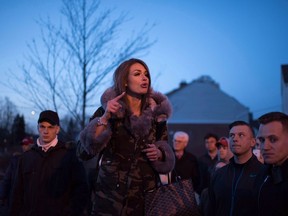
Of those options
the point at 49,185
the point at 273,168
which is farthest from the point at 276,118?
the point at 49,185

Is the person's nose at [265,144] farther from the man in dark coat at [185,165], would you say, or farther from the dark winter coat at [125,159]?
the man in dark coat at [185,165]

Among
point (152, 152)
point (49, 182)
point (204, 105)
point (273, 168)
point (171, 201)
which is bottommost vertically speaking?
point (171, 201)

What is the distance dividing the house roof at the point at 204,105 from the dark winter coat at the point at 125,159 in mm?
37756

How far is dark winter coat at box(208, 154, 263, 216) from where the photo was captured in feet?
12.6

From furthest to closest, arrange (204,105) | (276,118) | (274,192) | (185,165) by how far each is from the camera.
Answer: (204,105) → (185,165) → (276,118) → (274,192)

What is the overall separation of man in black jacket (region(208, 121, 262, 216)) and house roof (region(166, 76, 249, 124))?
119 ft

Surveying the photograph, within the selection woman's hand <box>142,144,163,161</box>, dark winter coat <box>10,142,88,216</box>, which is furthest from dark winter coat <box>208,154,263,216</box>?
dark winter coat <box>10,142,88,216</box>

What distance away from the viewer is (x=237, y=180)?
4.05m

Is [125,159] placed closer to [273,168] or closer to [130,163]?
[130,163]

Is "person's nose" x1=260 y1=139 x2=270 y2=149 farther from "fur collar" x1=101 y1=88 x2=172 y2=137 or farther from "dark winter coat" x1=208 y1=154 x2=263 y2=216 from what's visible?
"dark winter coat" x1=208 y1=154 x2=263 y2=216

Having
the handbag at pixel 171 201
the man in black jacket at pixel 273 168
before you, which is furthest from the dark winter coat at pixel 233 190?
the man in black jacket at pixel 273 168

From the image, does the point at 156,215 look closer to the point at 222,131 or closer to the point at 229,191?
the point at 229,191

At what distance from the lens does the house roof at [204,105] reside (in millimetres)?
41094

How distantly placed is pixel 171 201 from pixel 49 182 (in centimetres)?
174
